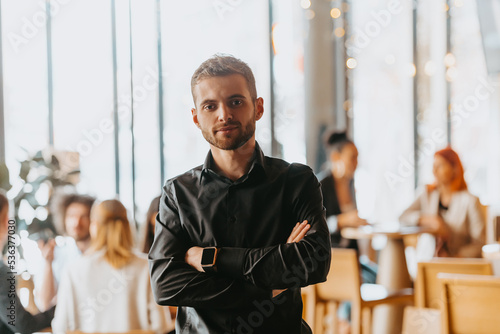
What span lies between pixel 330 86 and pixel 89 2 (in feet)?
9.71

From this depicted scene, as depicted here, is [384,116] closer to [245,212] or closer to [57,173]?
[57,173]

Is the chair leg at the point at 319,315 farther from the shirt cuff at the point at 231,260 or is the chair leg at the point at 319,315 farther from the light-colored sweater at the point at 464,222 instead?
the shirt cuff at the point at 231,260

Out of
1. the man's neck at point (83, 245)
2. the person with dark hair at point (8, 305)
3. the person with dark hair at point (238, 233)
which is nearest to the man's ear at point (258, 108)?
the person with dark hair at point (238, 233)

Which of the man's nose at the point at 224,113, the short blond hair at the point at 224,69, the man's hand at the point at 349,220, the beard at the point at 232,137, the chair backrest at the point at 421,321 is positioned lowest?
the chair backrest at the point at 421,321

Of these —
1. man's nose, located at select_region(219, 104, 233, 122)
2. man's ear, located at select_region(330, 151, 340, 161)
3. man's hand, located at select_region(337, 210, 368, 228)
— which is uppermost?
man's ear, located at select_region(330, 151, 340, 161)

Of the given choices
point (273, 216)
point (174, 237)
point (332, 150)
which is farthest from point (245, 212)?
point (332, 150)

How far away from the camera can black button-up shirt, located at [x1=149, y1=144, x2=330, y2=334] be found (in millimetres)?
1346

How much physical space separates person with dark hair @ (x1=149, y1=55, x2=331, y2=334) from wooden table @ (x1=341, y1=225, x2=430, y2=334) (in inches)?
112

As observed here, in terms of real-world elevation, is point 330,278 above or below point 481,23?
below

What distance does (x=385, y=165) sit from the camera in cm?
759

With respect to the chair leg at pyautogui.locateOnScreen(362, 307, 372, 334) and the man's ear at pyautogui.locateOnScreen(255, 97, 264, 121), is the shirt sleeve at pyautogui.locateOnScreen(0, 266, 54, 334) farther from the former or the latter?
the chair leg at pyautogui.locateOnScreen(362, 307, 372, 334)

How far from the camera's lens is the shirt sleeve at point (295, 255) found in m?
1.34

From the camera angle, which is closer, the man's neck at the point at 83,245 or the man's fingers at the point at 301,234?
the man's fingers at the point at 301,234

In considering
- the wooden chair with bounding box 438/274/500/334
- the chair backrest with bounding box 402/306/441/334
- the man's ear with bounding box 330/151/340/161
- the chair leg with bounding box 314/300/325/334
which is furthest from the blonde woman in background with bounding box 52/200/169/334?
the man's ear with bounding box 330/151/340/161
